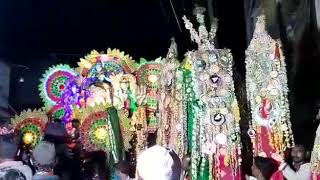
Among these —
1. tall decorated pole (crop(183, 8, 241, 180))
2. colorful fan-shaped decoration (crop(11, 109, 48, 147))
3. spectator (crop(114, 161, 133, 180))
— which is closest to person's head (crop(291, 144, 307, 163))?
tall decorated pole (crop(183, 8, 241, 180))

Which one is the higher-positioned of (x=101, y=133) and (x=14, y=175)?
(x=101, y=133)

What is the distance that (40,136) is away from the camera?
4652mm

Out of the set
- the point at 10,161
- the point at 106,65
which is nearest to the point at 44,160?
the point at 10,161

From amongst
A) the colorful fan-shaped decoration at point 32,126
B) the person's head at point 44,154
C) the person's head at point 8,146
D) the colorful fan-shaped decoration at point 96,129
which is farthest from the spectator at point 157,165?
the person's head at point 8,146

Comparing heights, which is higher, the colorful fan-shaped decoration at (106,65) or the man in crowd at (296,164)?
the colorful fan-shaped decoration at (106,65)

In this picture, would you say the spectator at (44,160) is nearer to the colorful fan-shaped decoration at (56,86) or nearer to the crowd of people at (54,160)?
the crowd of people at (54,160)

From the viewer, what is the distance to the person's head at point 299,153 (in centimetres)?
314

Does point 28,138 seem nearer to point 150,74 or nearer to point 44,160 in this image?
point 44,160

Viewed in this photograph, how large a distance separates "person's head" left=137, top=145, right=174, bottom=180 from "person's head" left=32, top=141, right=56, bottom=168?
2.97 meters

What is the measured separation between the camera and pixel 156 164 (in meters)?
1.69

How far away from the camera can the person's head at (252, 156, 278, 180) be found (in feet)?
10.4

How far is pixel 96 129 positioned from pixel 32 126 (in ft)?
2.21

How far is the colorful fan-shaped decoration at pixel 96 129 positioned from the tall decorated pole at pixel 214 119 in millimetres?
1077

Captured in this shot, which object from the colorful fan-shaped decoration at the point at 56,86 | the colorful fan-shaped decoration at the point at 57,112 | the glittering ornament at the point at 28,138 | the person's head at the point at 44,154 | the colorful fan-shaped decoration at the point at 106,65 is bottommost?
the person's head at the point at 44,154
